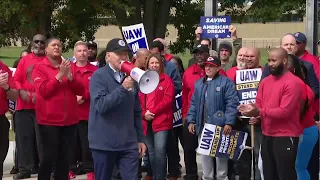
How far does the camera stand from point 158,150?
9.48 metres

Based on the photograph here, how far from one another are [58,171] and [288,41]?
3191 millimetres

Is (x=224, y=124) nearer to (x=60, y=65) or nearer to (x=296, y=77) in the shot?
(x=296, y=77)

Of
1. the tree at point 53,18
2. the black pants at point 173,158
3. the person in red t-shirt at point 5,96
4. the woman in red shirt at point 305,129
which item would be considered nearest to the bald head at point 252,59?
the woman in red shirt at point 305,129

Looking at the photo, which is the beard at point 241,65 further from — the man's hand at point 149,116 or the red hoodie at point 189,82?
the man's hand at point 149,116

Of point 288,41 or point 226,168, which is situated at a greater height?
point 288,41

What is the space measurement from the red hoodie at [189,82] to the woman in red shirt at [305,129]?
220cm

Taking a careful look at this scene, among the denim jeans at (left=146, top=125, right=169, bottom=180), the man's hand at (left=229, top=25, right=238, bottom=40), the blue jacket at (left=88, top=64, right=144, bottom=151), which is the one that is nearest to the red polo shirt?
the blue jacket at (left=88, top=64, right=144, bottom=151)

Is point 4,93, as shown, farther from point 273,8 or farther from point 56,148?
point 273,8

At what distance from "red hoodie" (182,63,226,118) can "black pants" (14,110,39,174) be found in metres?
2.16

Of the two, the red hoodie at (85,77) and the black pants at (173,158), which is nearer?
the red hoodie at (85,77)

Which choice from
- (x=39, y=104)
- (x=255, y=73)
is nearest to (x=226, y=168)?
(x=255, y=73)

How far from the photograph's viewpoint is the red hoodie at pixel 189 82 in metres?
9.85

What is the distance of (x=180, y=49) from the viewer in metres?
27.7

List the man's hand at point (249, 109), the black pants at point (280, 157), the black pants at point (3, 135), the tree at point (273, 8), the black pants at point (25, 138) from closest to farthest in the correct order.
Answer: the man's hand at point (249, 109) < the black pants at point (280, 157) < the black pants at point (3, 135) < the black pants at point (25, 138) < the tree at point (273, 8)
